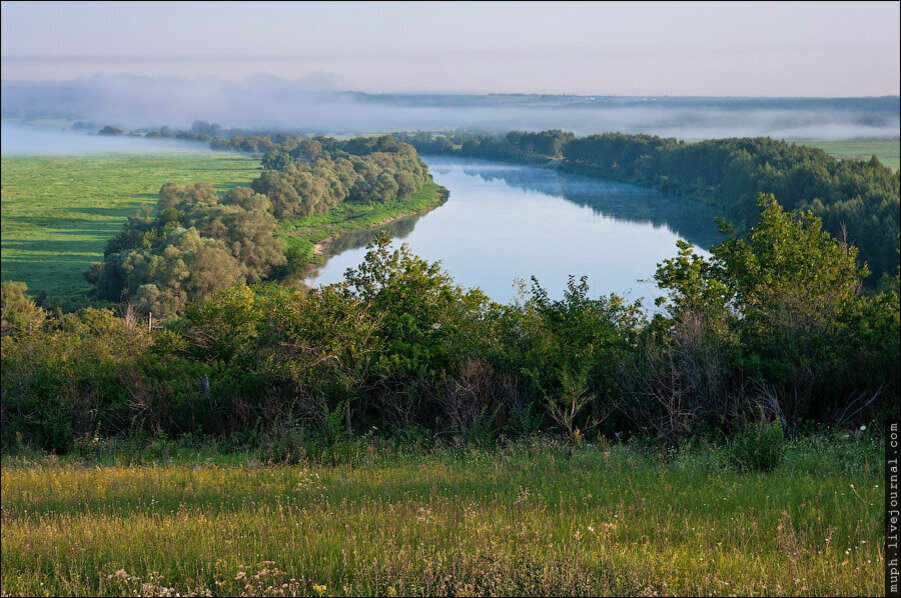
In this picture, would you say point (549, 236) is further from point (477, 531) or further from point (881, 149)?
point (477, 531)

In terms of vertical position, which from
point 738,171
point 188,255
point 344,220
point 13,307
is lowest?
point 13,307

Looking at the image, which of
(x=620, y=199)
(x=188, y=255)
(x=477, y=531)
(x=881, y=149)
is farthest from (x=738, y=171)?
(x=477, y=531)

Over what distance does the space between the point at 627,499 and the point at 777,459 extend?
178 centimetres

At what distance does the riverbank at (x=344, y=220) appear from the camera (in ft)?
178

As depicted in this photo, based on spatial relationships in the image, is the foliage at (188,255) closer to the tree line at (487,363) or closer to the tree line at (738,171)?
the tree line at (487,363)

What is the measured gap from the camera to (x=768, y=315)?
1116 cm

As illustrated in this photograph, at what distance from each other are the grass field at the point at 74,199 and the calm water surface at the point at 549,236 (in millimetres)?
18959

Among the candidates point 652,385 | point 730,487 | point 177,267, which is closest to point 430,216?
point 177,267

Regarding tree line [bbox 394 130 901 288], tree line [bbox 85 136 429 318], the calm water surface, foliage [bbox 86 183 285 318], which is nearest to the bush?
tree line [bbox 394 130 901 288]

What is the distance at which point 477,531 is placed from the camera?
166 inches

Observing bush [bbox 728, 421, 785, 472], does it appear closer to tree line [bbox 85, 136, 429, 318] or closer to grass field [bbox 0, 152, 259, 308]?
tree line [bbox 85, 136, 429, 318]

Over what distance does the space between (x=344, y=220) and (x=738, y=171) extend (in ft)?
108

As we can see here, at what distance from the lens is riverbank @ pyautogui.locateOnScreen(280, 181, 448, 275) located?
178 ft

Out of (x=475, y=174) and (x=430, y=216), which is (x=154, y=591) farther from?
(x=475, y=174)
